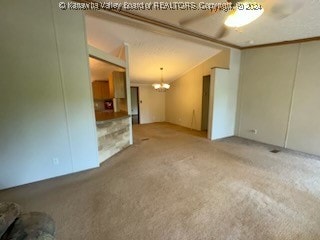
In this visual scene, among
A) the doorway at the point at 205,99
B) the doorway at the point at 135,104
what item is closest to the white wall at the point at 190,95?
the doorway at the point at 205,99

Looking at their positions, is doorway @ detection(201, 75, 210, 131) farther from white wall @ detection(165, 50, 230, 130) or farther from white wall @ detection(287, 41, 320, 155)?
white wall @ detection(287, 41, 320, 155)

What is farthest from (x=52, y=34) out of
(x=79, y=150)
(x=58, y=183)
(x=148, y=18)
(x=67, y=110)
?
(x=58, y=183)

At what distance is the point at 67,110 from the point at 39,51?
3.34ft

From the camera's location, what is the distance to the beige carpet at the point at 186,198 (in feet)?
6.07

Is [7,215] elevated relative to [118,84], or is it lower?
lower

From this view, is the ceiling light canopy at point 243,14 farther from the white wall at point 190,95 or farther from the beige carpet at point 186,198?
the white wall at point 190,95

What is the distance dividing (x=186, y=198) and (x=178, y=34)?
3.63 m

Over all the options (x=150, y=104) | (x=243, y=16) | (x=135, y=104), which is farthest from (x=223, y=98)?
(x=135, y=104)

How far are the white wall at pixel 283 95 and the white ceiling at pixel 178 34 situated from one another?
0.51 meters

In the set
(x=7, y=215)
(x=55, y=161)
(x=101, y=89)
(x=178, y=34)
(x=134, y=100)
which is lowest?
(x=55, y=161)

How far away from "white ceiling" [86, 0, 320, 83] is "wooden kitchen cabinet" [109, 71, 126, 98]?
80cm

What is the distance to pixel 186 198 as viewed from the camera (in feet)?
7.89

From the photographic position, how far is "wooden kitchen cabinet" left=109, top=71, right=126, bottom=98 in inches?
174

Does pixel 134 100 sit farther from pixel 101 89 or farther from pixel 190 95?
pixel 190 95
